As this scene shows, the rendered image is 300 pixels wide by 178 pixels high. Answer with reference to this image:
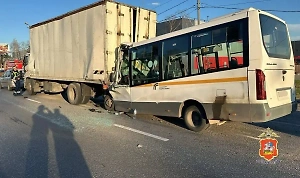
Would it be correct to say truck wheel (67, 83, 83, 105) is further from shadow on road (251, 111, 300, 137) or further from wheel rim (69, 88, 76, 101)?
shadow on road (251, 111, 300, 137)

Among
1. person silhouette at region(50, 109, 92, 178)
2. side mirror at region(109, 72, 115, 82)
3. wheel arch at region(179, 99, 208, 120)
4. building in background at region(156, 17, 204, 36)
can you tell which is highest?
building in background at region(156, 17, 204, 36)

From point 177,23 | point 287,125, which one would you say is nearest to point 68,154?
point 287,125

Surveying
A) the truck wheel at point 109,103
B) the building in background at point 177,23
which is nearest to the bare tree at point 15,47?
the building in background at point 177,23

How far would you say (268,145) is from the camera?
17.9 feet

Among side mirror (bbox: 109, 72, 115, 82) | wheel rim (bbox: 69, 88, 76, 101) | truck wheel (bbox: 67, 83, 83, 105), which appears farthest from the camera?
wheel rim (bbox: 69, 88, 76, 101)

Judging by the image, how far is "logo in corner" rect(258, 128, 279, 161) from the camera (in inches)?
188

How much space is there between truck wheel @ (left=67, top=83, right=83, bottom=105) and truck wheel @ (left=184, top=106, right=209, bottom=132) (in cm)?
588

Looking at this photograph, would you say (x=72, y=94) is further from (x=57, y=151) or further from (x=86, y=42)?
(x=57, y=151)

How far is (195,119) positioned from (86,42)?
5.91 meters

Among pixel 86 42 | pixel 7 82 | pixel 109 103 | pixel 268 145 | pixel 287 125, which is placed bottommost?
pixel 268 145

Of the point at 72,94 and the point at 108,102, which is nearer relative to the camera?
the point at 108,102

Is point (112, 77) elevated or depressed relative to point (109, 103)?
elevated

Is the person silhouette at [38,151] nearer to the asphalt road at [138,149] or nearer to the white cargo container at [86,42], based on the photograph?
the asphalt road at [138,149]

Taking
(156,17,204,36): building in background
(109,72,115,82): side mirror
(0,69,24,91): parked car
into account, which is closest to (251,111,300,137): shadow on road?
(109,72,115,82): side mirror
